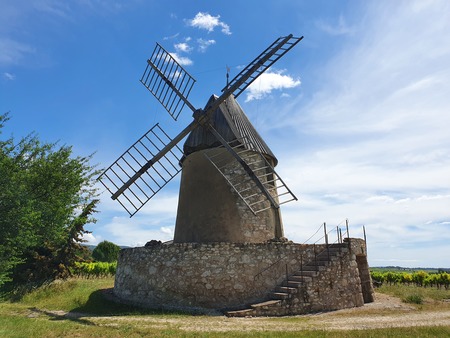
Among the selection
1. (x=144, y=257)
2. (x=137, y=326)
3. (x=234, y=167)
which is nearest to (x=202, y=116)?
(x=234, y=167)

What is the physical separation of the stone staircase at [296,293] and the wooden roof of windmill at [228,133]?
4.54 metres

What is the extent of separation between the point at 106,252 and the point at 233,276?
2340cm

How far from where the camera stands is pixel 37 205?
11.7 metres

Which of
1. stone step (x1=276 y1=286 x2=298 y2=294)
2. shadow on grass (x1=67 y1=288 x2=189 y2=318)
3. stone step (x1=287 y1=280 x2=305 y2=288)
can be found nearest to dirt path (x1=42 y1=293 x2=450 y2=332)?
shadow on grass (x1=67 y1=288 x2=189 y2=318)

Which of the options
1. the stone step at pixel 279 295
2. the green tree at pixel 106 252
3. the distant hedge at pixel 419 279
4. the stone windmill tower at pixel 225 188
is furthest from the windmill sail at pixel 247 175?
the green tree at pixel 106 252

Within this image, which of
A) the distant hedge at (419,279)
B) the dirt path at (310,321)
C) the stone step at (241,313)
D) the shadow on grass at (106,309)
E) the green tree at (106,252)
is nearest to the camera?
the dirt path at (310,321)

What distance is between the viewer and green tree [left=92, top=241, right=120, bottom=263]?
1190 inches

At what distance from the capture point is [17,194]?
10227 millimetres

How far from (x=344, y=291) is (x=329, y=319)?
199 cm

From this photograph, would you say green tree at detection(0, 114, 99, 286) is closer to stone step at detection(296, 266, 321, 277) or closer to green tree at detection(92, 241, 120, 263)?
stone step at detection(296, 266, 321, 277)

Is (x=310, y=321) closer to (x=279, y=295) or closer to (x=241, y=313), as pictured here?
(x=279, y=295)

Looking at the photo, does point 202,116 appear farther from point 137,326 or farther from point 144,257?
point 137,326

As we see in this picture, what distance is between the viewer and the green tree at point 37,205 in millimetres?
10047

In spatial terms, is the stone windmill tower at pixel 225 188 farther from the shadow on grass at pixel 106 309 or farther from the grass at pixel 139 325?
the grass at pixel 139 325
